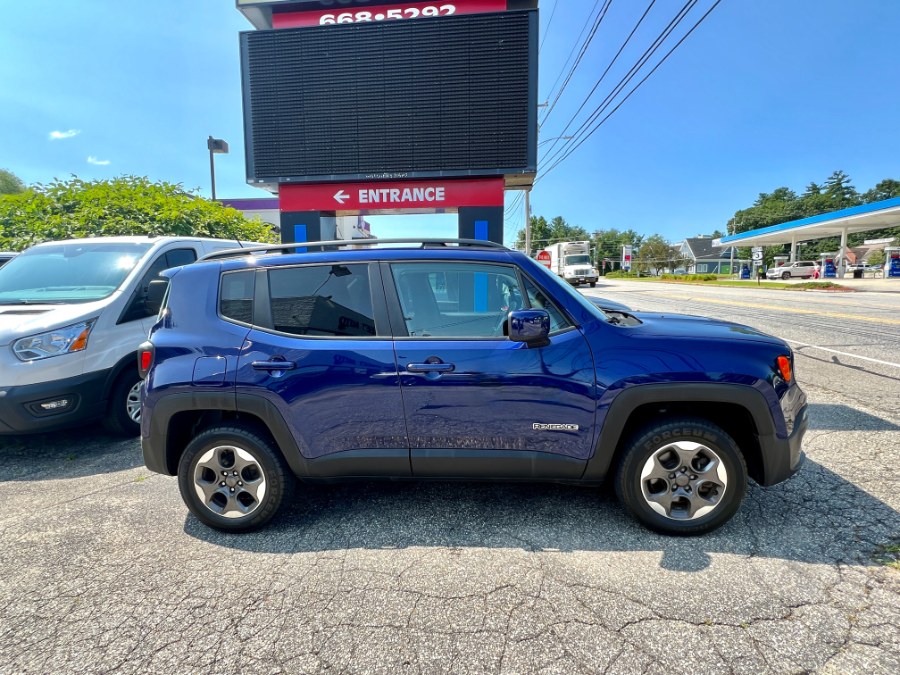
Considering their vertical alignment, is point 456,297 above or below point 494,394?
above

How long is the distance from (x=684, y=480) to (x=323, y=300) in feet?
7.83

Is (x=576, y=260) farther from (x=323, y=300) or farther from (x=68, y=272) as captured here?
(x=323, y=300)

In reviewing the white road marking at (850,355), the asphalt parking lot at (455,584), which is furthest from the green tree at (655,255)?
the asphalt parking lot at (455,584)

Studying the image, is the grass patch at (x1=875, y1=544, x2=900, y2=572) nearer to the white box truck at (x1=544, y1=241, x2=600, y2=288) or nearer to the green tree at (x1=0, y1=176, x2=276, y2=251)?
the green tree at (x1=0, y1=176, x2=276, y2=251)

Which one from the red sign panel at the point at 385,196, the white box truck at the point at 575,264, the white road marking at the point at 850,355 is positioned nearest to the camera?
the white road marking at the point at 850,355

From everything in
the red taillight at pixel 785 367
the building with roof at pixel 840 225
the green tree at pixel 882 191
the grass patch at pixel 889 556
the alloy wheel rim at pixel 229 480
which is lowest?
the grass patch at pixel 889 556

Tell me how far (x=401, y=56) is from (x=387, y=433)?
7161 mm

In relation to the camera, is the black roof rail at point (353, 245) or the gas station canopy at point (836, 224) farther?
the gas station canopy at point (836, 224)

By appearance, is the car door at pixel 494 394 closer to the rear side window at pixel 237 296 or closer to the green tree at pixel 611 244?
the rear side window at pixel 237 296

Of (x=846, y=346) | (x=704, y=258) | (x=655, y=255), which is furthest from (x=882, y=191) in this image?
(x=846, y=346)

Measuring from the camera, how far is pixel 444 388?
2.58 meters

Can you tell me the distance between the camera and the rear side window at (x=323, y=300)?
107 inches

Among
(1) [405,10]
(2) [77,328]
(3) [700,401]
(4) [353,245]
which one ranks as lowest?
(3) [700,401]

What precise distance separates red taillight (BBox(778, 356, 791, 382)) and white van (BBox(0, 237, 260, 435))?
16.9 ft
